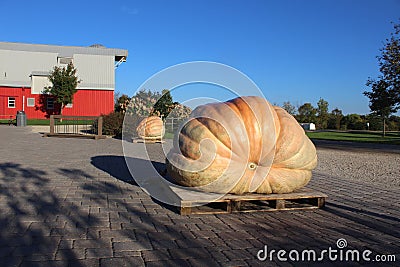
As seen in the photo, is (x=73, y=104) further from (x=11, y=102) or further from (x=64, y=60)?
(x=64, y=60)

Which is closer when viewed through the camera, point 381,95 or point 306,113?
point 381,95

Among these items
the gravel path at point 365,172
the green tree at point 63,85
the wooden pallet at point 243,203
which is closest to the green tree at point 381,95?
the gravel path at point 365,172

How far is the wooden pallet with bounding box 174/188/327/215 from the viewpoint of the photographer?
4.41 meters

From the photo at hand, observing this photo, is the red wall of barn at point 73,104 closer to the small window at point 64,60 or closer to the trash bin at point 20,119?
the small window at point 64,60

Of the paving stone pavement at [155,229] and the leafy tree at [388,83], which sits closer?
the paving stone pavement at [155,229]

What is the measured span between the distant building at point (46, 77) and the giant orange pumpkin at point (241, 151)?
1355 inches

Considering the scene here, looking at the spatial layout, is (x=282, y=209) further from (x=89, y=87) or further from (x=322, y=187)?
(x=89, y=87)

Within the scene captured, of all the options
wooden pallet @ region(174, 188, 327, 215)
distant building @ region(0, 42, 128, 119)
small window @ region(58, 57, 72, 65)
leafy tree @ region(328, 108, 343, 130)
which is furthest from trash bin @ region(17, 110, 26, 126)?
leafy tree @ region(328, 108, 343, 130)

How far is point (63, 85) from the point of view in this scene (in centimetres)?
3422

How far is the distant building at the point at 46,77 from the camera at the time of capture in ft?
120

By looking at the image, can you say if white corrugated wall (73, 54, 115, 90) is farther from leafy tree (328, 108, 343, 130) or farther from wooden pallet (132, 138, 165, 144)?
leafy tree (328, 108, 343, 130)

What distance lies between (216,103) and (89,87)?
35810 mm

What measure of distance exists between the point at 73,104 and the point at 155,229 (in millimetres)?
Answer: 36390

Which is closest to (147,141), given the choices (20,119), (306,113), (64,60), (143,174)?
(143,174)
